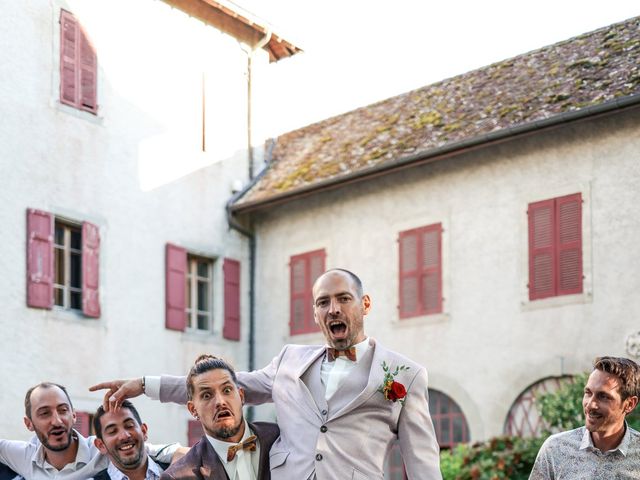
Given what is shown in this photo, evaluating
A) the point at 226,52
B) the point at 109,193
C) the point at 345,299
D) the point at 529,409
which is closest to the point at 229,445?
the point at 345,299

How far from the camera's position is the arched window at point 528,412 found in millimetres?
15156

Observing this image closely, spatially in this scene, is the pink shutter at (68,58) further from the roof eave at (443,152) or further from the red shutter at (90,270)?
the roof eave at (443,152)

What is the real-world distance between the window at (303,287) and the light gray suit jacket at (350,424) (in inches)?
482

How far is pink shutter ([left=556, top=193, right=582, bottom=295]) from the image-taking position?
1502 centimetres

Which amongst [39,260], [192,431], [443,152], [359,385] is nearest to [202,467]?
[359,385]

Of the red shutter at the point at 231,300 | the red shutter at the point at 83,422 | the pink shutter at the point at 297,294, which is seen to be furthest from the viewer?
the red shutter at the point at 231,300

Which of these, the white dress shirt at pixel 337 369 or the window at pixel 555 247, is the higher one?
the window at pixel 555 247

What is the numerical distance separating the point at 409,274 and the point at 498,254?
1.45 metres

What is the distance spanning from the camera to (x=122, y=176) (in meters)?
16.8

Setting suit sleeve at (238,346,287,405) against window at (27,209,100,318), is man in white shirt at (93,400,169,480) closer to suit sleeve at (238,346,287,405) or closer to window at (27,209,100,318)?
suit sleeve at (238,346,287,405)

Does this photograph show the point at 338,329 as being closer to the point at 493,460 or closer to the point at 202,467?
the point at 202,467

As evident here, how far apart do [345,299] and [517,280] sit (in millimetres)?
10530

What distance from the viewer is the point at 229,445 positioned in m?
5.20

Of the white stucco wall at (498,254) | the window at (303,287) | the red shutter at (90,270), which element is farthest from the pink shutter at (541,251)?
the red shutter at (90,270)
